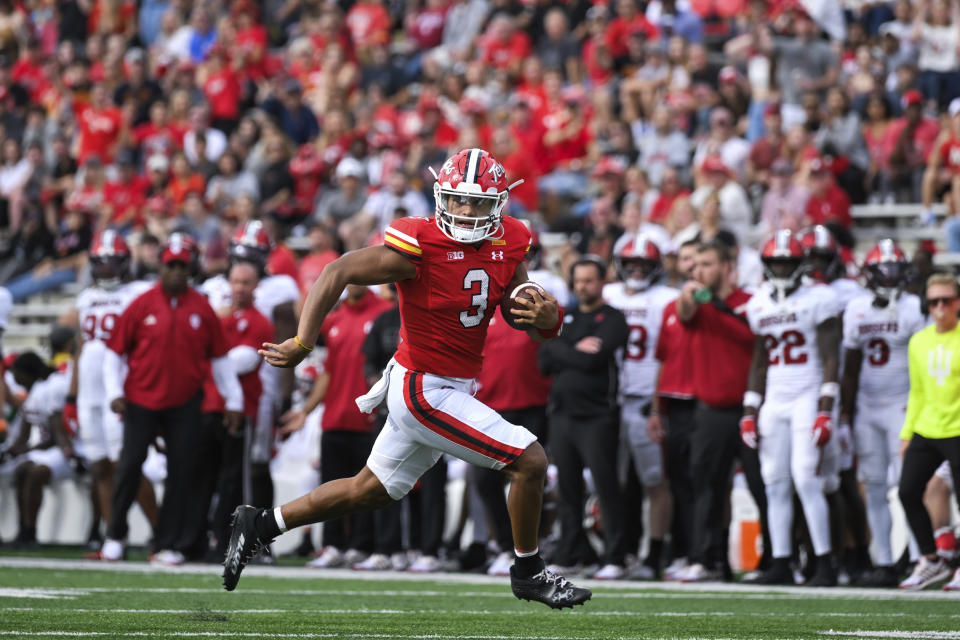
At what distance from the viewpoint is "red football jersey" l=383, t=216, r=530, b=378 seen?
6.32 meters

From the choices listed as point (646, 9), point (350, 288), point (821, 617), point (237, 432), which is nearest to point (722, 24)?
point (646, 9)

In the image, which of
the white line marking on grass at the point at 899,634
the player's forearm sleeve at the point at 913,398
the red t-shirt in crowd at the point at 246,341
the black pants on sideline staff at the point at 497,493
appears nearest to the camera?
the white line marking on grass at the point at 899,634

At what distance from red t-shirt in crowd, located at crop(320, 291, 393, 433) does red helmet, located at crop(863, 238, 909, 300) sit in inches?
132

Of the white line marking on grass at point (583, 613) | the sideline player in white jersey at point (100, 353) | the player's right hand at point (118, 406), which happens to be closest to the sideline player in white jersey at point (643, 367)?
the white line marking on grass at point (583, 613)

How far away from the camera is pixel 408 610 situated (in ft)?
23.4

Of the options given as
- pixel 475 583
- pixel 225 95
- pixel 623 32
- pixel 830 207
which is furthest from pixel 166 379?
pixel 225 95

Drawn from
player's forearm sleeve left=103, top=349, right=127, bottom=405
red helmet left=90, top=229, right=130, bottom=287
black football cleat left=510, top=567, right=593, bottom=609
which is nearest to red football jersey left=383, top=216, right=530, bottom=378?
black football cleat left=510, top=567, right=593, bottom=609

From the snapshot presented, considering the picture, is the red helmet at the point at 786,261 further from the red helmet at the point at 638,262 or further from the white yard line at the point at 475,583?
the white yard line at the point at 475,583

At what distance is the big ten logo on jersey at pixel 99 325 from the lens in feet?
35.7

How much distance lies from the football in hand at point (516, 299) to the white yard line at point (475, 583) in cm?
229

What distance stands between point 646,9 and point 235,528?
1259cm

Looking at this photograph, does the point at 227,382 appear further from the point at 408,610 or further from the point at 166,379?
the point at 408,610

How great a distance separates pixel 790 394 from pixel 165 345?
4.13m

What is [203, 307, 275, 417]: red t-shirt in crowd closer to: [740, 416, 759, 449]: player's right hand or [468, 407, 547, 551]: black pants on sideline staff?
[468, 407, 547, 551]: black pants on sideline staff
